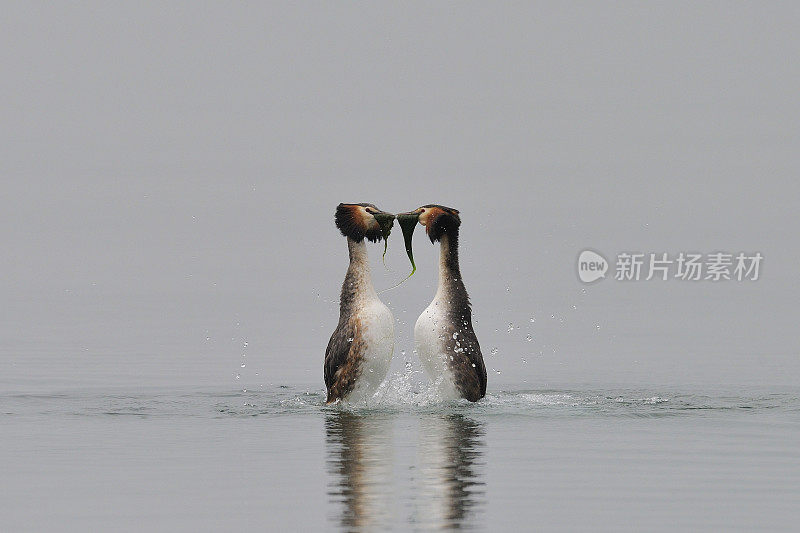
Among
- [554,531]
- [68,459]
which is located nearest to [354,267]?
[68,459]

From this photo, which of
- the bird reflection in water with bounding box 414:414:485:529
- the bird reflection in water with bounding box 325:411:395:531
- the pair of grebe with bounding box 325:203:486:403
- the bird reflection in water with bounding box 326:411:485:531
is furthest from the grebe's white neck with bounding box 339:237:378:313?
the bird reflection in water with bounding box 414:414:485:529

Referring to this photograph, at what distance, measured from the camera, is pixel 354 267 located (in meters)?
21.9

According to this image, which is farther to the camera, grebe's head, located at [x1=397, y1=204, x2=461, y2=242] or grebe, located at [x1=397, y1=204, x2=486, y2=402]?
grebe's head, located at [x1=397, y1=204, x2=461, y2=242]

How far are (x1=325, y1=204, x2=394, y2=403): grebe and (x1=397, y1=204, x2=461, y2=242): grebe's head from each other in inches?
17.6

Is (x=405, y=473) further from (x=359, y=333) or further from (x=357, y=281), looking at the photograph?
(x=357, y=281)

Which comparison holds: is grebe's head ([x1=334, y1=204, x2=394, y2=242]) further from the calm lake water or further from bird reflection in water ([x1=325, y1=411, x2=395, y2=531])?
bird reflection in water ([x1=325, y1=411, x2=395, y2=531])

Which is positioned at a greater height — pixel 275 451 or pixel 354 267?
pixel 354 267

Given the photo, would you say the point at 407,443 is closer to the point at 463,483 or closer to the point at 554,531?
the point at 463,483

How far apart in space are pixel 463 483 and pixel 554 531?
7.41ft

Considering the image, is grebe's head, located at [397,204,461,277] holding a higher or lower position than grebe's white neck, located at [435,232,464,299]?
higher

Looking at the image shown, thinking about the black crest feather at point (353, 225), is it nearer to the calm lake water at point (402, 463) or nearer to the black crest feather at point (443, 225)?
the black crest feather at point (443, 225)

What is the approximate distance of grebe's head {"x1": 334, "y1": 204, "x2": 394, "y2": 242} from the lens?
2206 centimetres

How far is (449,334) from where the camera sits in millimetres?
21531

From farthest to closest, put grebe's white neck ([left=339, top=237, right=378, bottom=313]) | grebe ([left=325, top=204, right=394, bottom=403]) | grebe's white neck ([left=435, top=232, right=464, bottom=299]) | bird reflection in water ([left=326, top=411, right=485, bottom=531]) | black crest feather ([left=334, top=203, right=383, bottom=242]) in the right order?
1. black crest feather ([left=334, top=203, right=383, bottom=242])
2. grebe's white neck ([left=435, top=232, right=464, bottom=299])
3. grebe's white neck ([left=339, top=237, right=378, bottom=313])
4. grebe ([left=325, top=204, right=394, bottom=403])
5. bird reflection in water ([left=326, top=411, right=485, bottom=531])
